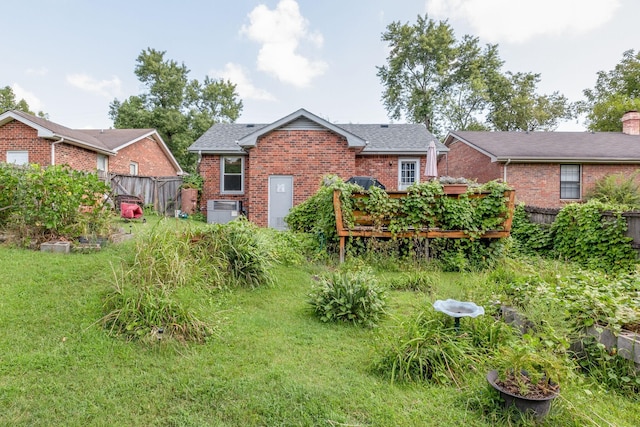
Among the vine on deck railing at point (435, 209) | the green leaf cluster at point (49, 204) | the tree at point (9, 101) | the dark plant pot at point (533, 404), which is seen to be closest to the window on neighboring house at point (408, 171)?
the vine on deck railing at point (435, 209)

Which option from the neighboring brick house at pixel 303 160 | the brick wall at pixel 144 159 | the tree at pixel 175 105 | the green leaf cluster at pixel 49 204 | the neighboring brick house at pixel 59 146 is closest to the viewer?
the green leaf cluster at pixel 49 204

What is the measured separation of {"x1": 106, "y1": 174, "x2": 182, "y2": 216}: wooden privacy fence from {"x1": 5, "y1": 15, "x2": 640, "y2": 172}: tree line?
46.6ft

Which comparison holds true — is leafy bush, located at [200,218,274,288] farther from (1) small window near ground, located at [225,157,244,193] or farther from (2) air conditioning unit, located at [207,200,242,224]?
(1) small window near ground, located at [225,157,244,193]

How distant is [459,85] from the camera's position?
2792 centimetres

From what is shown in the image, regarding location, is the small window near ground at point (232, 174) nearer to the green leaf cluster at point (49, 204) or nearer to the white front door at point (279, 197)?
the white front door at point (279, 197)

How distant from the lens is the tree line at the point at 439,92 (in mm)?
26991

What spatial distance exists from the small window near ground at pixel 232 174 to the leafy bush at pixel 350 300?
10.3 m

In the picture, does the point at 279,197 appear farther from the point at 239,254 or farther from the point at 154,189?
the point at 239,254

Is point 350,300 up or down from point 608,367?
up

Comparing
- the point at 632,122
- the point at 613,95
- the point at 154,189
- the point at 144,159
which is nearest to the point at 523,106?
the point at 613,95

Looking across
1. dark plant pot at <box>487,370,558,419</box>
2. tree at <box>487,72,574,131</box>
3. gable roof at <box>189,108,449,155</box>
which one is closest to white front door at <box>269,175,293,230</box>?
gable roof at <box>189,108,449,155</box>

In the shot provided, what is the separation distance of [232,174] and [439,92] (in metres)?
22.2

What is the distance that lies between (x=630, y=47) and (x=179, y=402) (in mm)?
38233

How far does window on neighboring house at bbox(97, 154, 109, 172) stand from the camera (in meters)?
15.3
